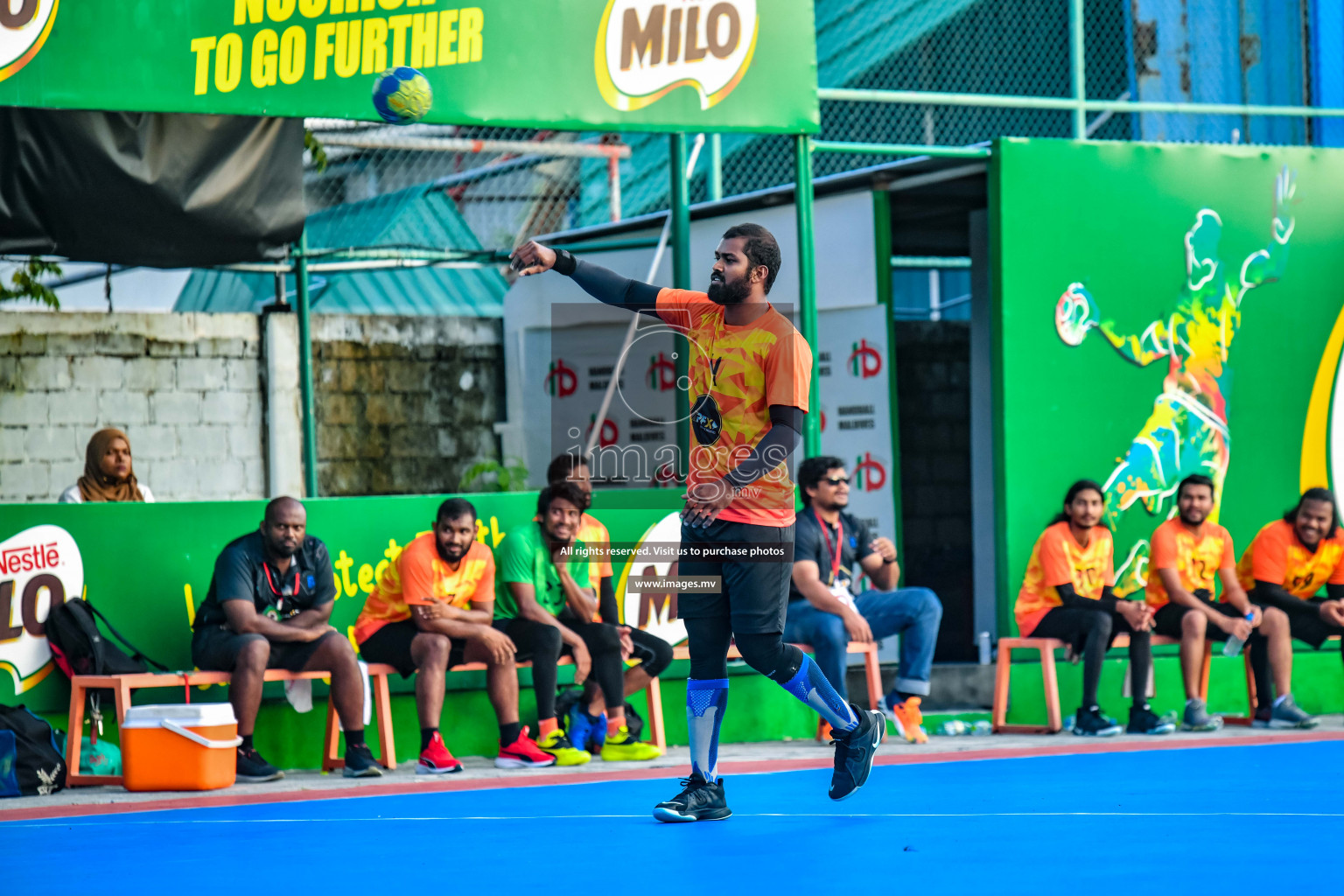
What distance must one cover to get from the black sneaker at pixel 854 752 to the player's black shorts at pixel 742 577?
25.1 inches

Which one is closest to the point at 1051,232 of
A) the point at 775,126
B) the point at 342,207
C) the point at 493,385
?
the point at 775,126

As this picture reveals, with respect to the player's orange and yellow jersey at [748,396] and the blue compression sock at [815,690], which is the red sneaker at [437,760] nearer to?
the blue compression sock at [815,690]

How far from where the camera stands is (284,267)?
12.0 meters

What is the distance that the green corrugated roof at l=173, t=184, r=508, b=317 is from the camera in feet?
47.2

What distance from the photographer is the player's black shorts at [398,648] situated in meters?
8.48

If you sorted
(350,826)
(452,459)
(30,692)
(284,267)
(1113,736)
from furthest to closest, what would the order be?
(452,459) < (284,267) < (1113,736) < (30,692) < (350,826)

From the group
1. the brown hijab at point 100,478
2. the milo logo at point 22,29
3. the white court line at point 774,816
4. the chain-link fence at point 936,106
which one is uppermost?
the chain-link fence at point 936,106

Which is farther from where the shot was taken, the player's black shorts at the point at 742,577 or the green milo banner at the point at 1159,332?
the green milo banner at the point at 1159,332

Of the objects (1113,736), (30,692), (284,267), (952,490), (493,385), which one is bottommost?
(1113,736)

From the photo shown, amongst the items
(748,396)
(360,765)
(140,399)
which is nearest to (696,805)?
(748,396)

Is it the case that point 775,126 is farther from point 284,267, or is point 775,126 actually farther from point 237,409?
point 237,409

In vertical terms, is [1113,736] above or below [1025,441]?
below

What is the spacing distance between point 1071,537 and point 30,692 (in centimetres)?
576

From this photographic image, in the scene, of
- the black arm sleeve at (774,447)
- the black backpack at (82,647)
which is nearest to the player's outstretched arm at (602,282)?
the black arm sleeve at (774,447)
